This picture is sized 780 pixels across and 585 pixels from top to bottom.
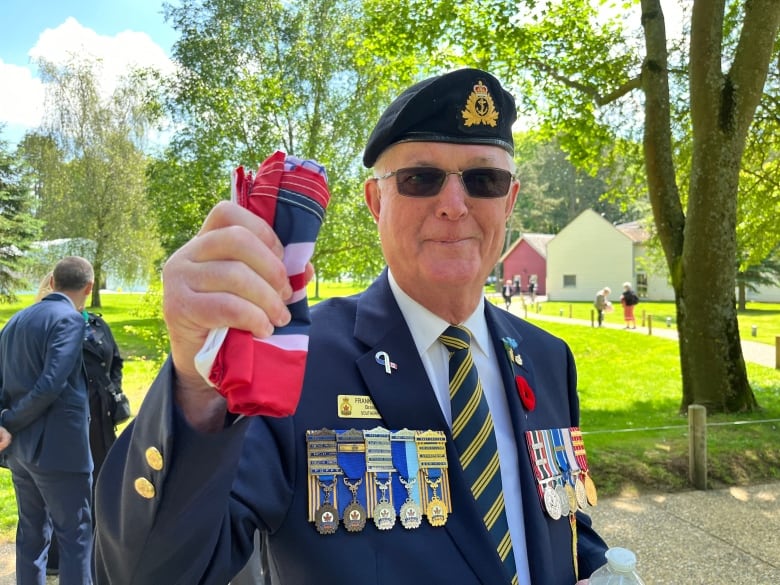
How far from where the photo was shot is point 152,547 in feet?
3.44

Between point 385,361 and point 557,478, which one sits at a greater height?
point 385,361

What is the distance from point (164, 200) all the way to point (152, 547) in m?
15.2

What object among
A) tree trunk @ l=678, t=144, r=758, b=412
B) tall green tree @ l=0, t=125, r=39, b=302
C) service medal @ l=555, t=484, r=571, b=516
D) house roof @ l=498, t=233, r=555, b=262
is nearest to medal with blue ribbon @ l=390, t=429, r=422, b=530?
service medal @ l=555, t=484, r=571, b=516

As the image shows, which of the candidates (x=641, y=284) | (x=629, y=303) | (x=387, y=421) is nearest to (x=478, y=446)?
(x=387, y=421)

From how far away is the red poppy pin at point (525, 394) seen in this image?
1890 mm

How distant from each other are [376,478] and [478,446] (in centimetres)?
31

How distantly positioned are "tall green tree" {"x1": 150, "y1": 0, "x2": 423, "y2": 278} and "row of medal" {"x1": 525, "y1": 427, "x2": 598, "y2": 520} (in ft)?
38.5

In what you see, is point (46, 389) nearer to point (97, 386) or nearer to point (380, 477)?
point (97, 386)

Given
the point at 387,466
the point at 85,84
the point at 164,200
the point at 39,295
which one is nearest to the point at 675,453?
the point at 387,466

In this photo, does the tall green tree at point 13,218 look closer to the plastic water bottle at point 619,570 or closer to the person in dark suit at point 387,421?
the person in dark suit at point 387,421

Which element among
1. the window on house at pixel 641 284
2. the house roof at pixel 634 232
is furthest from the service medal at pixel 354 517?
the window on house at pixel 641 284

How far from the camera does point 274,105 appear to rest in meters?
14.2

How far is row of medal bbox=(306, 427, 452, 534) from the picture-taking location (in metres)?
1.47

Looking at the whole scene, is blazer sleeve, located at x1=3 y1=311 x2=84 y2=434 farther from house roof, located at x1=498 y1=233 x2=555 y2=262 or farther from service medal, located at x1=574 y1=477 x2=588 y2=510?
house roof, located at x1=498 y1=233 x2=555 y2=262
